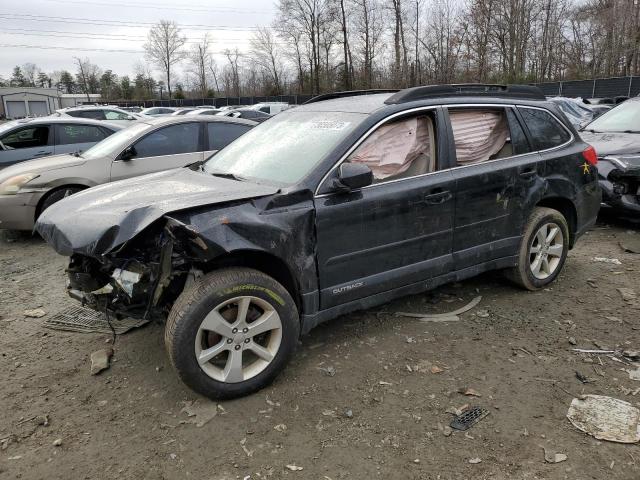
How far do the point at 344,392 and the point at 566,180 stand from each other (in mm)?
2955

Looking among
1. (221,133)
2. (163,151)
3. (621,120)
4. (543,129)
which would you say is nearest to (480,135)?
(543,129)

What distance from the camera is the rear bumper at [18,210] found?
641 centimetres

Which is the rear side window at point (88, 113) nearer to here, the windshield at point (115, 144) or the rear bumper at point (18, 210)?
the windshield at point (115, 144)

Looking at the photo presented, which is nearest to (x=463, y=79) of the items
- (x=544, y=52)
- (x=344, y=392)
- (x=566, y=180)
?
(x=544, y=52)

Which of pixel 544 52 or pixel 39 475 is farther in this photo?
pixel 544 52

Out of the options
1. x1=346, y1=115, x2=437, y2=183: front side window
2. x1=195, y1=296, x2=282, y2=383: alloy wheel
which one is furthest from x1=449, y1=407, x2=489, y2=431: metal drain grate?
x1=346, y1=115, x2=437, y2=183: front side window

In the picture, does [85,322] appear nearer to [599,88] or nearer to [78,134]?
[78,134]

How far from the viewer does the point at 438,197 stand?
148 inches

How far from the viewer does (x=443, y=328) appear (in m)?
4.00

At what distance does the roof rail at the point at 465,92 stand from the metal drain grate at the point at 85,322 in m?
2.68

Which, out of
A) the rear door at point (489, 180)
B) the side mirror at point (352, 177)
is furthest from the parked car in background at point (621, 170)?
the side mirror at point (352, 177)

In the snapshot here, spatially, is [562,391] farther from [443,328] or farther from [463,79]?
[463,79]

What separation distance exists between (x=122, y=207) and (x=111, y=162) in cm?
396

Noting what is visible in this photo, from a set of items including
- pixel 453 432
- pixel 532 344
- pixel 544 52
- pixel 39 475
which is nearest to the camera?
pixel 39 475
